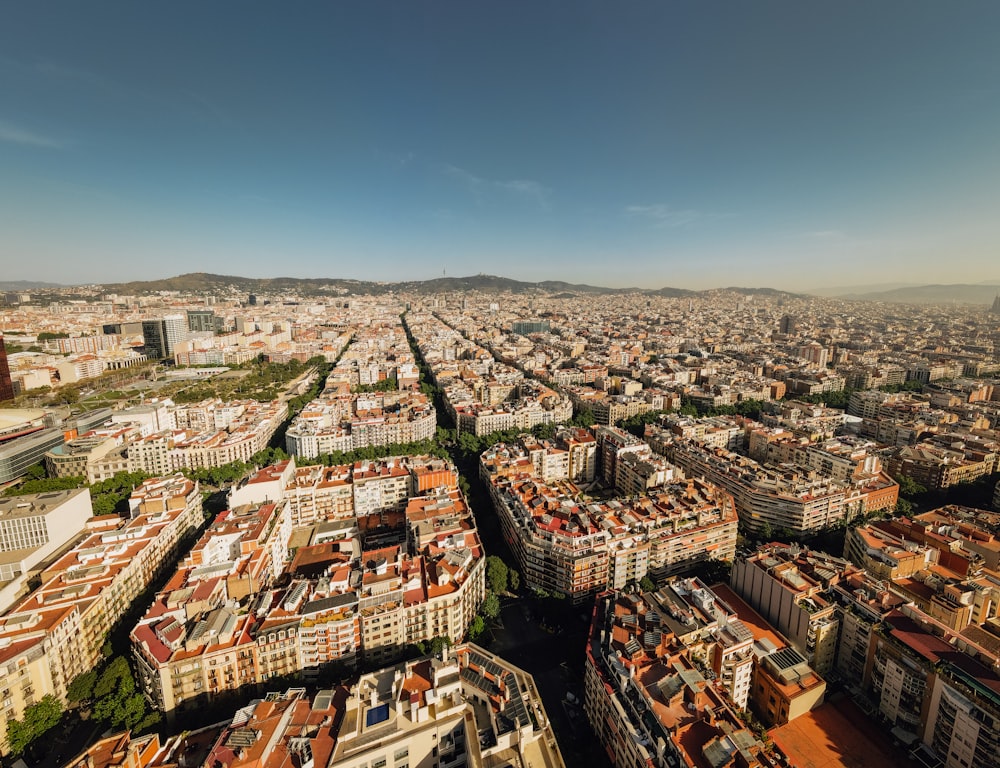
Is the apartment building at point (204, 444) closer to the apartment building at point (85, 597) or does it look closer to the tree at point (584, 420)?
the apartment building at point (85, 597)

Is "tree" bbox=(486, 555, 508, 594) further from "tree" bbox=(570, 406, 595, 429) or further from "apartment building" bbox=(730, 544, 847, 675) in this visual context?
"tree" bbox=(570, 406, 595, 429)

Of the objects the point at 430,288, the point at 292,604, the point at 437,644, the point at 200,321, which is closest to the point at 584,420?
the point at 437,644

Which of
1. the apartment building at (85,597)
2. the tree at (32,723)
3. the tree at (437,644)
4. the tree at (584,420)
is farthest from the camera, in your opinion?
the tree at (584,420)

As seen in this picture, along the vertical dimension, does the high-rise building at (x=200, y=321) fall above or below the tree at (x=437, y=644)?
above

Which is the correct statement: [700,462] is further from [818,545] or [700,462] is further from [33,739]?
[33,739]

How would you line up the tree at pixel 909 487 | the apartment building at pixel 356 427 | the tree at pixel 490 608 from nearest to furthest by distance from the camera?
the tree at pixel 490 608
the tree at pixel 909 487
the apartment building at pixel 356 427

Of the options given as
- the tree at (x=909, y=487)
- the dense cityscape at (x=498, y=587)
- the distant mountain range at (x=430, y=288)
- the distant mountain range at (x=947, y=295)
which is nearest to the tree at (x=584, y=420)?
the dense cityscape at (x=498, y=587)

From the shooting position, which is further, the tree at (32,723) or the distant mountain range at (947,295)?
the distant mountain range at (947,295)

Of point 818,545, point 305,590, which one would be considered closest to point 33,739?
point 305,590
